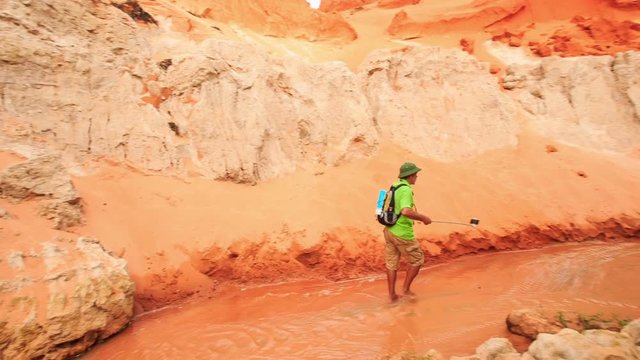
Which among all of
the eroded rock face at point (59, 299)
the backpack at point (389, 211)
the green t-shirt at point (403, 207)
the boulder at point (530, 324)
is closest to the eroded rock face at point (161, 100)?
the eroded rock face at point (59, 299)

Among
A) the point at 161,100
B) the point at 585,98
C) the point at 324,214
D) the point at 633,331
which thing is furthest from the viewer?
the point at 585,98

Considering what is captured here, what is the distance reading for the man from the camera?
447cm

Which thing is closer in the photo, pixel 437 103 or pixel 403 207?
pixel 403 207

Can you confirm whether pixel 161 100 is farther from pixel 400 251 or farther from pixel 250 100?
pixel 400 251

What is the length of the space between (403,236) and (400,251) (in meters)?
0.20

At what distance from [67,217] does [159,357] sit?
194cm

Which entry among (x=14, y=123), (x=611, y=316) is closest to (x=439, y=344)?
(x=611, y=316)

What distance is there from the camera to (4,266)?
12.1 ft

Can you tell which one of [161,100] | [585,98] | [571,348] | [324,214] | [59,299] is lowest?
[59,299]

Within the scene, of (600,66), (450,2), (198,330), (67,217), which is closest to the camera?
(198,330)

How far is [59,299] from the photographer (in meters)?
3.73

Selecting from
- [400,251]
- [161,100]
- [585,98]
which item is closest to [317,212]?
[400,251]

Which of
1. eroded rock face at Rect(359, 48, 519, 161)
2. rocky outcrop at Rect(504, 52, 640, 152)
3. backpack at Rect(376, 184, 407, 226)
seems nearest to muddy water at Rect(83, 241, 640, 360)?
backpack at Rect(376, 184, 407, 226)

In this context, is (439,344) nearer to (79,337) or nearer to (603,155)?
(79,337)
